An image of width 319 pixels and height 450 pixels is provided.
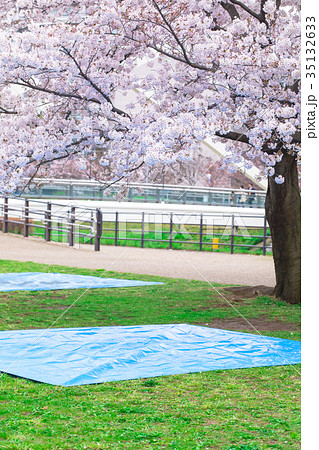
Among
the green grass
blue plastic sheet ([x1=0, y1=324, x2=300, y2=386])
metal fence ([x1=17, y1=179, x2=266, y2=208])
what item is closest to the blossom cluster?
blue plastic sheet ([x1=0, y1=324, x2=300, y2=386])

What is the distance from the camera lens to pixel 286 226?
10250 mm

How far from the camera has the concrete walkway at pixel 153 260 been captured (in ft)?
47.1

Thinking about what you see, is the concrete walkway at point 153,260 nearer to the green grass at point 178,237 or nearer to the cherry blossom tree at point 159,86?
the green grass at point 178,237

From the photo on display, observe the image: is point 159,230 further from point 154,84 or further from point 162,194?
point 154,84

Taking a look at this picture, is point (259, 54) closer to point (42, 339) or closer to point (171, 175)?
point (42, 339)

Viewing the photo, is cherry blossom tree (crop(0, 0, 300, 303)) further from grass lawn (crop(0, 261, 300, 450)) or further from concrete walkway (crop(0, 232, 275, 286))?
concrete walkway (crop(0, 232, 275, 286))

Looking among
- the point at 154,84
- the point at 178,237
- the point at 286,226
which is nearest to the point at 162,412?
the point at 154,84

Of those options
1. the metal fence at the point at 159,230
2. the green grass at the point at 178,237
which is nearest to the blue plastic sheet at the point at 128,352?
the metal fence at the point at 159,230

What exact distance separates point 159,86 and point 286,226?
112 inches

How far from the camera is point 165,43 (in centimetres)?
916

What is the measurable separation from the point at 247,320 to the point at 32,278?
4963 mm

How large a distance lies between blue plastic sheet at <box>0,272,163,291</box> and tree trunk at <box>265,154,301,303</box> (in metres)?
2.98

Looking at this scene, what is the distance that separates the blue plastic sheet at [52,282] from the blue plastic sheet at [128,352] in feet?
12.8

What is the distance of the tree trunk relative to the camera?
1015 cm
